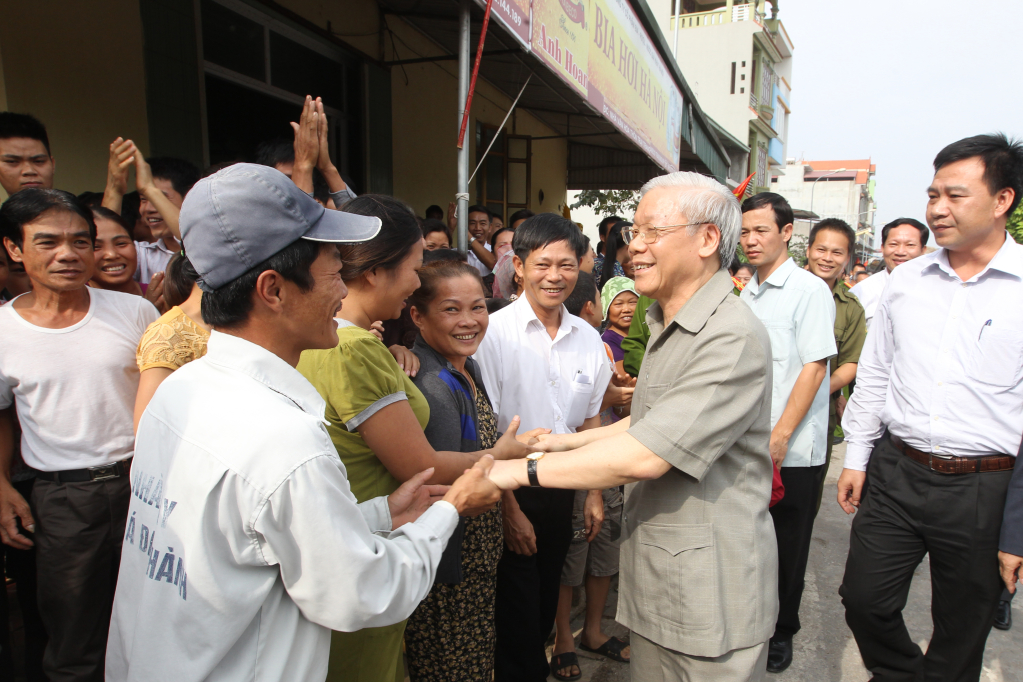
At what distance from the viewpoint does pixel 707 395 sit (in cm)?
159

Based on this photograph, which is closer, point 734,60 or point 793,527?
point 793,527

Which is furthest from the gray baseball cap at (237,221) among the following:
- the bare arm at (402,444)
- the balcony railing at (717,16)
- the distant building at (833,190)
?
the distant building at (833,190)

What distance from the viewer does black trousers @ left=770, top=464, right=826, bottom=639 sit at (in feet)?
9.77

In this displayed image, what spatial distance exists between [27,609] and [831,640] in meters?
3.83

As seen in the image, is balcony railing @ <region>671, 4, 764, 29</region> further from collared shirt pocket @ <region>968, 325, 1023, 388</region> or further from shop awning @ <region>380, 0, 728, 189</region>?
collared shirt pocket @ <region>968, 325, 1023, 388</region>

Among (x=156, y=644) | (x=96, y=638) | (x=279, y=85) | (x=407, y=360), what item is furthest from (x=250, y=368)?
(x=279, y=85)

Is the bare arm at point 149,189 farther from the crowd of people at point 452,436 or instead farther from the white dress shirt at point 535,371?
the white dress shirt at point 535,371

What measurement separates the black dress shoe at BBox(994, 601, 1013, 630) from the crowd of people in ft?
0.14

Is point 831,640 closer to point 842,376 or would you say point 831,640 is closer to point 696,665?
point 842,376

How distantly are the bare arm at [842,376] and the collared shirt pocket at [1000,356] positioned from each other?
1453mm

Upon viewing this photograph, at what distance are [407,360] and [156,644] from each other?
1181 mm

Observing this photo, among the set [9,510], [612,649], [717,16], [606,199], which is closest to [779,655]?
[612,649]

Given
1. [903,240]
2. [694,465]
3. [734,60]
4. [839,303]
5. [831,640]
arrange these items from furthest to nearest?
[734,60], [903,240], [839,303], [831,640], [694,465]

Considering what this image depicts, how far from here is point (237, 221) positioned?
1.11 meters
